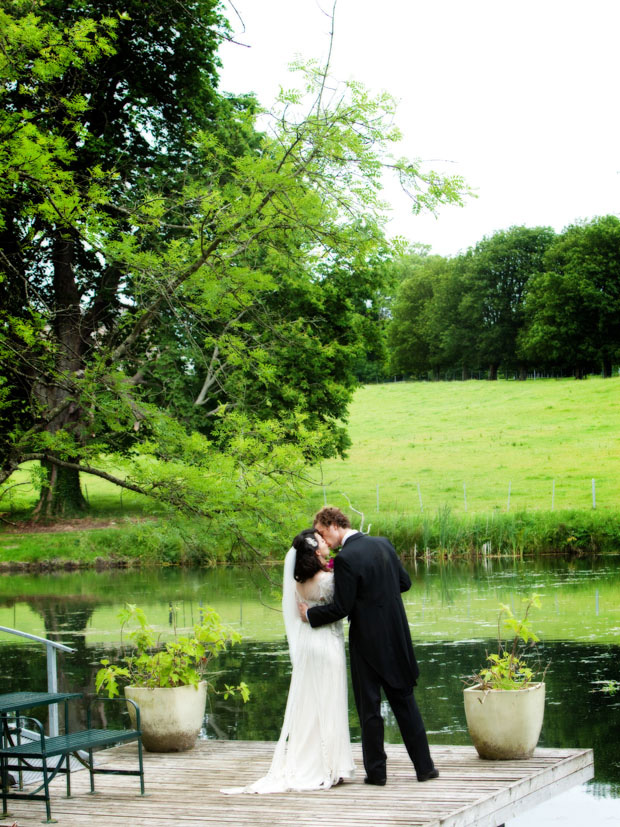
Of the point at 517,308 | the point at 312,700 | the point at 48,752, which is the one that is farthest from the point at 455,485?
the point at 517,308

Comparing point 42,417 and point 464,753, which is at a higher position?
point 42,417

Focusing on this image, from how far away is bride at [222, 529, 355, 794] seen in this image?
273 inches

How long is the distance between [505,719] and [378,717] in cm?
113

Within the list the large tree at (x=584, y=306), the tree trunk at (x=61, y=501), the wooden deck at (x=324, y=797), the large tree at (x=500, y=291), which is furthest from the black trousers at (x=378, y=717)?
the large tree at (x=500, y=291)

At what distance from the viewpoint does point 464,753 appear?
7914mm

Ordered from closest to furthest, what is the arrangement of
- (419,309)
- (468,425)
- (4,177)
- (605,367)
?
(4,177), (468,425), (605,367), (419,309)

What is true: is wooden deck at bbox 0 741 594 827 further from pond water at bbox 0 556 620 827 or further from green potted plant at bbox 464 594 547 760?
pond water at bbox 0 556 620 827

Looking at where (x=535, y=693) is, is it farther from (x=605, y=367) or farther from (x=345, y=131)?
(x=605, y=367)

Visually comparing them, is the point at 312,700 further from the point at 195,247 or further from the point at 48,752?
the point at 195,247

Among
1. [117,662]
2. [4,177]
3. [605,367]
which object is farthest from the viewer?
[605,367]

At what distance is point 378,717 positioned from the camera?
264 inches

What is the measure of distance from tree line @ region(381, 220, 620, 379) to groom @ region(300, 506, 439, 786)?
58.6m

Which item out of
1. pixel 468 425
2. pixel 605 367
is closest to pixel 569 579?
pixel 468 425

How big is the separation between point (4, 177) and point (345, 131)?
301 centimetres
